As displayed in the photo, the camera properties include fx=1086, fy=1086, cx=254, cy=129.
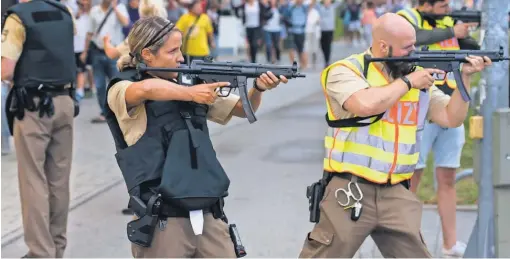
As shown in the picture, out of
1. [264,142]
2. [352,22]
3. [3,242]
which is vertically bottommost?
[352,22]

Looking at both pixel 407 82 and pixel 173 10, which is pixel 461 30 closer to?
pixel 407 82

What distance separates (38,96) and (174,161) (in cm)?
248

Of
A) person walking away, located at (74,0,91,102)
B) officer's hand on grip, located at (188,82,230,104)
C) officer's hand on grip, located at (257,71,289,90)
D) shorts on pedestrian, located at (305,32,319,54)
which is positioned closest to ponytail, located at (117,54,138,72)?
officer's hand on grip, located at (188,82,230,104)

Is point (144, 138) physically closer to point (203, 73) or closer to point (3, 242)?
point (203, 73)

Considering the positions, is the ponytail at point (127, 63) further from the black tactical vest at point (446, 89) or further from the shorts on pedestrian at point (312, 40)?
the shorts on pedestrian at point (312, 40)

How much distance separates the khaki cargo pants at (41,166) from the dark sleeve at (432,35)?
226 cm

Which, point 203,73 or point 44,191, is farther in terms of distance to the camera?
point 44,191

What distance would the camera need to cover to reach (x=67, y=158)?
7043 millimetres

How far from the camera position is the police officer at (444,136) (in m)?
6.99

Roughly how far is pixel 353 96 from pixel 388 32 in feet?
1.19

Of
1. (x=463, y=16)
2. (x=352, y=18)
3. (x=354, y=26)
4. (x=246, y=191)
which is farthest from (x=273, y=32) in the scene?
(x=463, y=16)

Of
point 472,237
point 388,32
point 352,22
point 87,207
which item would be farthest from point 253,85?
point 352,22

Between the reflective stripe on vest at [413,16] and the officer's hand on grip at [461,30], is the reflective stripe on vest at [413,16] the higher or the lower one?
the higher one

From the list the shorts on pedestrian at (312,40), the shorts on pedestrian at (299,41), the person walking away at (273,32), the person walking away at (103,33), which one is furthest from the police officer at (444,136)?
the shorts on pedestrian at (312,40)
